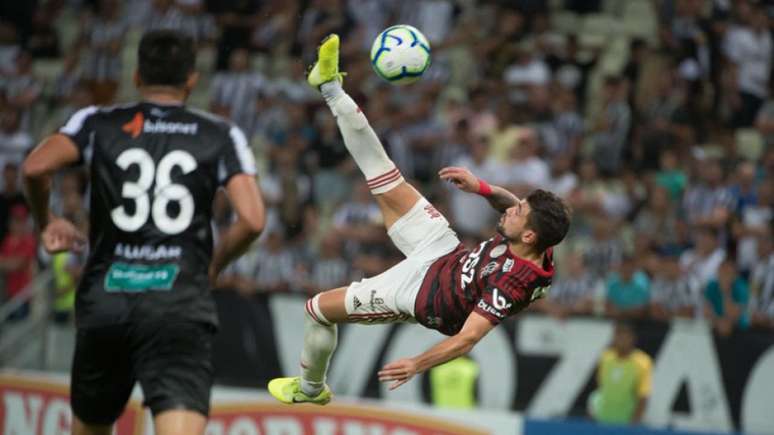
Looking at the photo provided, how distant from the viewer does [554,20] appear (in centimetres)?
1845

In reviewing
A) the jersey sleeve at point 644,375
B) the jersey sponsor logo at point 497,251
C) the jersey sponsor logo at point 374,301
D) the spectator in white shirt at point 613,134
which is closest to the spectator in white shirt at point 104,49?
the spectator in white shirt at point 613,134

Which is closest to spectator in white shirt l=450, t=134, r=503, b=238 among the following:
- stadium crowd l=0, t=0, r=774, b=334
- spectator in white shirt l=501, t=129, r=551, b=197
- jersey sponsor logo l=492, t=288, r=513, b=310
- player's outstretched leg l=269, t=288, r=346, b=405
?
stadium crowd l=0, t=0, r=774, b=334

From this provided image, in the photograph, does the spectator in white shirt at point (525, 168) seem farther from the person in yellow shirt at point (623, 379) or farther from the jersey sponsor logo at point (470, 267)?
the jersey sponsor logo at point (470, 267)

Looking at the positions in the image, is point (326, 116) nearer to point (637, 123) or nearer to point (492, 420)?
point (637, 123)

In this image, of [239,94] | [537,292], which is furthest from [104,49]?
[537,292]

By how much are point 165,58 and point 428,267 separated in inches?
98.5

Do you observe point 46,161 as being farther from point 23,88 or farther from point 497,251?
point 23,88

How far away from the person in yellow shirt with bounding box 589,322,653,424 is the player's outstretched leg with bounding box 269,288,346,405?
5599 mm

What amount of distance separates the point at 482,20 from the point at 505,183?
362 cm

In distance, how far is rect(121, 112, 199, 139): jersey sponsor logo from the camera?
6.30 m

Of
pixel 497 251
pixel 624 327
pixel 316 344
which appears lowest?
pixel 624 327

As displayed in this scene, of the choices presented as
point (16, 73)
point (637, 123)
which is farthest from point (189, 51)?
point (16, 73)

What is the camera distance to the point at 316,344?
830 cm

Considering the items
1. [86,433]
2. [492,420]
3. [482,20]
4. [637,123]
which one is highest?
[482,20]
